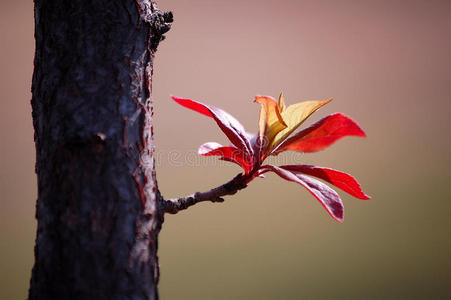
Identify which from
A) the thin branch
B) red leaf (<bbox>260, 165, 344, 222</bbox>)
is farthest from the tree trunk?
red leaf (<bbox>260, 165, 344, 222</bbox>)

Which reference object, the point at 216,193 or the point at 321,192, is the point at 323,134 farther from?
the point at 216,193

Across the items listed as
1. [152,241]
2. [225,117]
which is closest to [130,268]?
[152,241]

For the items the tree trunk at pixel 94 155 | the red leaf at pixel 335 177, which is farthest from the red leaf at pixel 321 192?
the tree trunk at pixel 94 155

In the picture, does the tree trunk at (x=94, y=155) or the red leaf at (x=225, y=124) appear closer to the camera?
the tree trunk at (x=94, y=155)

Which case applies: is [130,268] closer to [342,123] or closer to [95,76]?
[95,76]

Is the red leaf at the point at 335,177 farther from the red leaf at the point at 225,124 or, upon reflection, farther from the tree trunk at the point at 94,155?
the tree trunk at the point at 94,155

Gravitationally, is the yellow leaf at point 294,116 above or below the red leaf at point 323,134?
above

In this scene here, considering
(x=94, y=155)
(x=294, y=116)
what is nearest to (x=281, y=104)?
(x=294, y=116)
